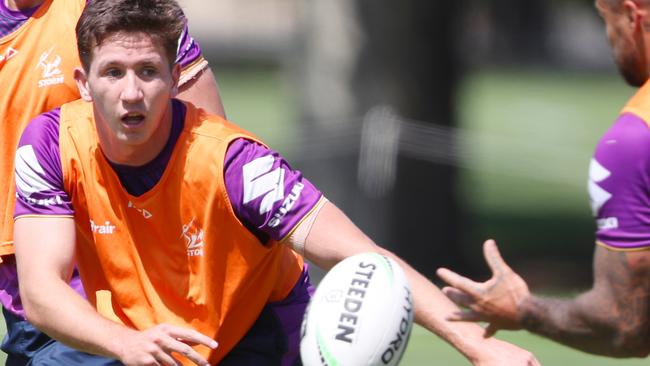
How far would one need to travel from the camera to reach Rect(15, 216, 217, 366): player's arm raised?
15.6 feet

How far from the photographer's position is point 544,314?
4652 millimetres

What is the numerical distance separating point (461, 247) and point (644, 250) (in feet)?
34.6

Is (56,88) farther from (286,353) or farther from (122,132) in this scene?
(286,353)

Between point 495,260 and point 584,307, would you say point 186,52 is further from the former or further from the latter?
point 584,307

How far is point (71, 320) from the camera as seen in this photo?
16.3 feet

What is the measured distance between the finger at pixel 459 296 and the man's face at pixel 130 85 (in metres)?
1.24

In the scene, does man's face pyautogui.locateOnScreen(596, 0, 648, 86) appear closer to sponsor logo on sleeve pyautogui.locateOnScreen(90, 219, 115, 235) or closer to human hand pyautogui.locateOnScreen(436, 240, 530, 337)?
human hand pyautogui.locateOnScreen(436, 240, 530, 337)

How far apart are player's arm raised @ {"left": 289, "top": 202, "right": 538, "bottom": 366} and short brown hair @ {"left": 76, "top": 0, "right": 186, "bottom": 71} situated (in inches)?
33.1

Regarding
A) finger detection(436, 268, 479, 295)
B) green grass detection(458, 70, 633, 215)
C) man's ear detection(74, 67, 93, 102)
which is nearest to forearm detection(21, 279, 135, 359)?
man's ear detection(74, 67, 93, 102)

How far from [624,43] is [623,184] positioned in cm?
48

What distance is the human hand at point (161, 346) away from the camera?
15.5 feet

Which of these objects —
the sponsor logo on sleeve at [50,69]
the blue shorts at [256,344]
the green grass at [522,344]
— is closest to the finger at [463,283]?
the blue shorts at [256,344]

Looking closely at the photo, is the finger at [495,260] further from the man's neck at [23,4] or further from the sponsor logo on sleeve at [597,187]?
the man's neck at [23,4]

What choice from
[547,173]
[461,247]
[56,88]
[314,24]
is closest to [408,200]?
[461,247]
